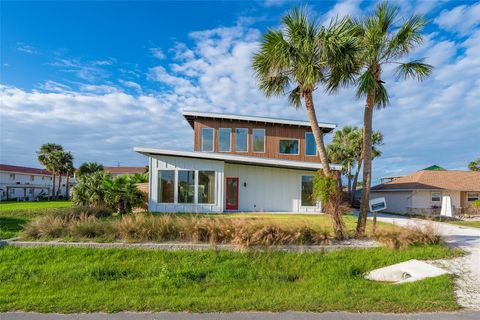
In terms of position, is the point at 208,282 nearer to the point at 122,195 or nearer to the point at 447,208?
the point at 122,195

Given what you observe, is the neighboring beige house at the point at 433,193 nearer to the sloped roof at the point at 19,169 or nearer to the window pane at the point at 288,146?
the window pane at the point at 288,146

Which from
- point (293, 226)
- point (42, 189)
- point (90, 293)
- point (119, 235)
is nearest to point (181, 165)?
point (119, 235)

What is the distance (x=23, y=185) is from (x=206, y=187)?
4190 cm

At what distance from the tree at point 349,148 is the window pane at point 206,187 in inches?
658

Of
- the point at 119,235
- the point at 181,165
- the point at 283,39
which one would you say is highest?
the point at 283,39

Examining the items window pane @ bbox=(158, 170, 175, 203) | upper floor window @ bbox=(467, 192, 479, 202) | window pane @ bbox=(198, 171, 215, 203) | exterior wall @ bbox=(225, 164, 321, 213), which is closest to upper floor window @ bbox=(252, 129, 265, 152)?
exterior wall @ bbox=(225, 164, 321, 213)

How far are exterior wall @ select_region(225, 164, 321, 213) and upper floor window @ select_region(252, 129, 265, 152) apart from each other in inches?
70.8

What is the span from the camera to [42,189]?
5072 cm

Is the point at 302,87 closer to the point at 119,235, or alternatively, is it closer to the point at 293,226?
the point at 293,226

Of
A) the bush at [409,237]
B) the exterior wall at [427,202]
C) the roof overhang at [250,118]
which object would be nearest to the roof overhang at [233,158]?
the roof overhang at [250,118]

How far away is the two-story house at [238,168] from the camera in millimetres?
16891

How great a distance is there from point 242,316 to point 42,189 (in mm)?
56632

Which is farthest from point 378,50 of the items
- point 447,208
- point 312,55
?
point 447,208

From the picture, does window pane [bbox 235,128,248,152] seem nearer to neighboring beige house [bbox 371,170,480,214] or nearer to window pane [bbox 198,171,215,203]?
window pane [bbox 198,171,215,203]
